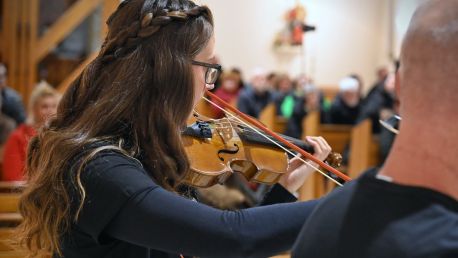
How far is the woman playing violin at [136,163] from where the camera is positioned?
1.10 m

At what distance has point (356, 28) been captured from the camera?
391 inches

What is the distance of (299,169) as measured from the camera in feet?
5.43

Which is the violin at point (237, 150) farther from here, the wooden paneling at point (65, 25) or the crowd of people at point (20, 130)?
the wooden paneling at point (65, 25)

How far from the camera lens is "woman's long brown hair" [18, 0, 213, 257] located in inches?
47.4

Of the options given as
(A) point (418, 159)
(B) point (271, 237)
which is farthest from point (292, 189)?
(A) point (418, 159)

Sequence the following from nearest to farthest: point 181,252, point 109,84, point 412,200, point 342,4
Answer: point 412,200 < point 181,252 < point 109,84 < point 342,4

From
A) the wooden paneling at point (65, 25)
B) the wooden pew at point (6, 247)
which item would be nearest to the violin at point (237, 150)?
the wooden pew at point (6, 247)

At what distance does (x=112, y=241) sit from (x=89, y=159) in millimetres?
157

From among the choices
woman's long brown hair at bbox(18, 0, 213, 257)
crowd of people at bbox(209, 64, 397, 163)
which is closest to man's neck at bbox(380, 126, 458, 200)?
woman's long brown hair at bbox(18, 0, 213, 257)

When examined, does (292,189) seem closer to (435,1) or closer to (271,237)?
(271,237)

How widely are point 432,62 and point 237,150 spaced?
970 millimetres

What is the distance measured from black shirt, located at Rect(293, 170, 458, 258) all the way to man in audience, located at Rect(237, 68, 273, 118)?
5.07 meters

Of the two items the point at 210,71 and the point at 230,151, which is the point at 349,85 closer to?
the point at 230,151

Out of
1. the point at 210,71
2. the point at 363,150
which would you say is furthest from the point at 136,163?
the point at 363,150
